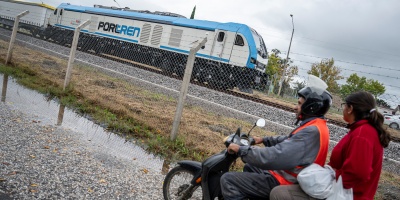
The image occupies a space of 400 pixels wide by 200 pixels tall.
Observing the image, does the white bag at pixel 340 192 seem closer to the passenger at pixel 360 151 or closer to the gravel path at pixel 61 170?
the passenger at pixel 360 151

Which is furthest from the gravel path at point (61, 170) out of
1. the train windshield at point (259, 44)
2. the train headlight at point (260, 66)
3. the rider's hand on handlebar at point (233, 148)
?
the train windshield at point (259, 44)

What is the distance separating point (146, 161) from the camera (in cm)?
465

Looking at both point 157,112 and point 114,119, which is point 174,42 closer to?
point 157,112

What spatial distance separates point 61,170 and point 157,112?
3914 mm

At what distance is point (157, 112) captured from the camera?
7418 millimetres

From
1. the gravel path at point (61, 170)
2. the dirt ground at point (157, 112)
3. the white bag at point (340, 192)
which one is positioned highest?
the white bag at point (340, 192)

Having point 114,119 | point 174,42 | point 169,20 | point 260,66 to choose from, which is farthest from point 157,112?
point 169,20

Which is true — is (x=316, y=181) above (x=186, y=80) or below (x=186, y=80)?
below

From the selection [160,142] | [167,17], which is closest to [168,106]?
[160,142]

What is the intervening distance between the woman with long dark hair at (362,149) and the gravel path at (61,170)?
2201 mm

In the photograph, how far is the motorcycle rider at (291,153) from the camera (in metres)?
2.19

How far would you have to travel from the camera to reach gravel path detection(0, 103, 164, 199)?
3.11 m

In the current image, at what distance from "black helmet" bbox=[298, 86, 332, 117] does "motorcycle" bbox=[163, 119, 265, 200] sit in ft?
1.48

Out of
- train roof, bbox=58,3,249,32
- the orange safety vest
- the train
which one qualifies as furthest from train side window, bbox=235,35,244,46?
→ the orange safety vest
